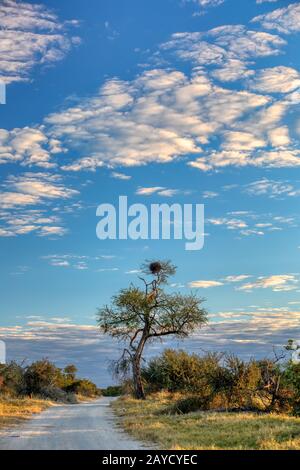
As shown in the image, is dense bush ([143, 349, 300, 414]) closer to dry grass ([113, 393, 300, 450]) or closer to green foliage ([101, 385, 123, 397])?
dry grass ([113, 393, 300, 450])

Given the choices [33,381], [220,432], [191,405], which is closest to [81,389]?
[33,381]

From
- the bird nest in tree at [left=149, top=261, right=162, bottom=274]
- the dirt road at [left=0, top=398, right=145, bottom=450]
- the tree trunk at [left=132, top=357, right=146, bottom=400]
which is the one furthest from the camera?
the bird nest in tree at [left=149, top=261, right=162, bottom=274]

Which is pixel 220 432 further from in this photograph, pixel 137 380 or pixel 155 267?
pixel 155 267

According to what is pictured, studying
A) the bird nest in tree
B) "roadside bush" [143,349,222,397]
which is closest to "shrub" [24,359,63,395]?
"roadside bush" [143,349,222,397]

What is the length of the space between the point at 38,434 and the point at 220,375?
10.4 metres

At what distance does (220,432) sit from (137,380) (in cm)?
2497

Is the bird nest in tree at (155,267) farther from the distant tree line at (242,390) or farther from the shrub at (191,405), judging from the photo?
the shrub at (191,405)

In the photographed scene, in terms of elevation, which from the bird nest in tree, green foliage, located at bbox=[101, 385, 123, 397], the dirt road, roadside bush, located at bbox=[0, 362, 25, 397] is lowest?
green foliage, located at bbox=[101, 385, 123, 397]

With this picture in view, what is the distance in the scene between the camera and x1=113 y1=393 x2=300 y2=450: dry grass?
46.0ft

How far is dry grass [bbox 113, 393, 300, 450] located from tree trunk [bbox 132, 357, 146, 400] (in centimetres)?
1913

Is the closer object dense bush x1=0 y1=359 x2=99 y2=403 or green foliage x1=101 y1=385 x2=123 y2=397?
dense bush x1=0 y1=359 x2=99 y2=403

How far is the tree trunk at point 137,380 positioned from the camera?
4059cm
